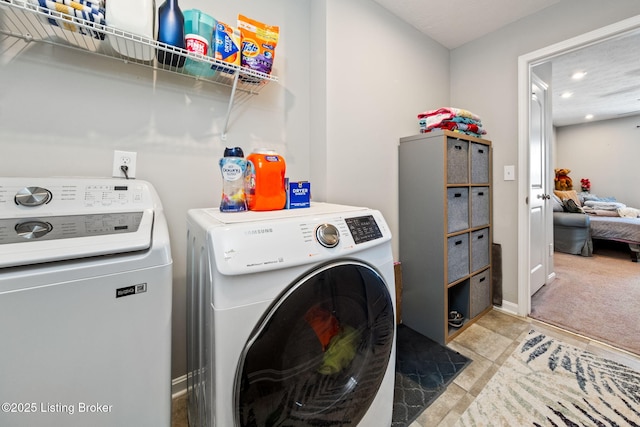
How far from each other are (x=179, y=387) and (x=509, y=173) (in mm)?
2638

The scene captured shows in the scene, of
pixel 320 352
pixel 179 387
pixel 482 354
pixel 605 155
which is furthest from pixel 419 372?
pixel 605 155

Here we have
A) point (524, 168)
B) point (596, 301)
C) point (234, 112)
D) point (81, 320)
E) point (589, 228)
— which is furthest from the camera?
point (589, 228)

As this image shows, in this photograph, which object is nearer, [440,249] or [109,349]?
[109,349]

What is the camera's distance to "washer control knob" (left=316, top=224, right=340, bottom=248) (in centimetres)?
77

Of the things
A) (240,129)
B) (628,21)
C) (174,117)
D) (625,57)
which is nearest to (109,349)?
(174,117)

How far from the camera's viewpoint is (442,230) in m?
1.67

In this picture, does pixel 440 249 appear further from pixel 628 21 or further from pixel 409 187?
pixel 628 21

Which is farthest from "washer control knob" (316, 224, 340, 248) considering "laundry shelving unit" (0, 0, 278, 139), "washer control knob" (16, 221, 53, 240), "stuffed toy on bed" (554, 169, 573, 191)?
"stuffed toy on bed" (554, 169, 573, 191)

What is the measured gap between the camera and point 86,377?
0.58 metres

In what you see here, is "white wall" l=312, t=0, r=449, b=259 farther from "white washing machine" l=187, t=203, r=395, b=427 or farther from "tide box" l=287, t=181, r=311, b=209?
"white washing machine" l=187, t=203, r=395, b=427

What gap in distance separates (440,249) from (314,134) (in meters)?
1.10

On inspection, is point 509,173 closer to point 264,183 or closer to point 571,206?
point 264,183

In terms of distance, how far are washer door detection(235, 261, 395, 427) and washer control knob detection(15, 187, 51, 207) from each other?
0.78 m

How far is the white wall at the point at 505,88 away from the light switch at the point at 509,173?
31 millimetres
